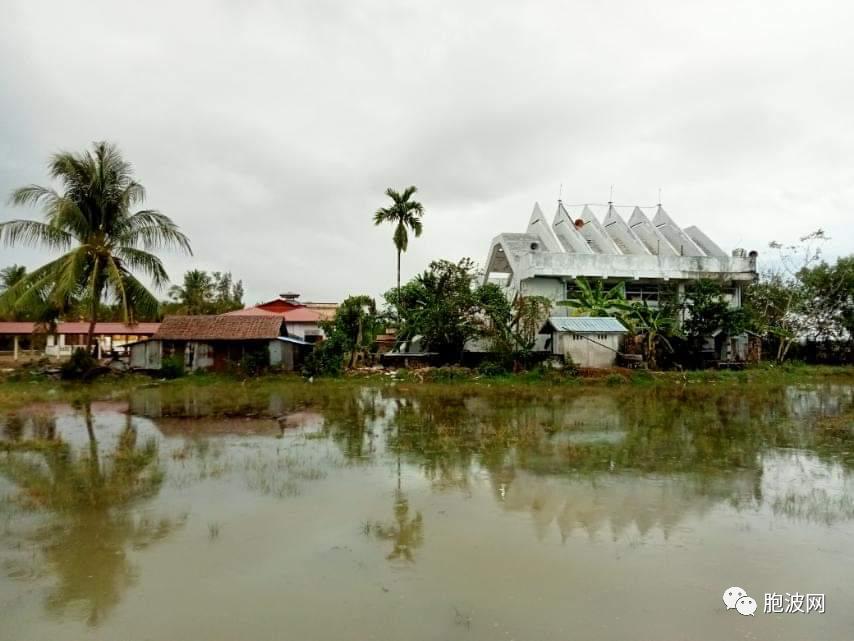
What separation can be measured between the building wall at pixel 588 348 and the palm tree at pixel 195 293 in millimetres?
30712

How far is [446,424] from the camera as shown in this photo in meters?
12.7

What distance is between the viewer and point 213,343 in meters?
24.4

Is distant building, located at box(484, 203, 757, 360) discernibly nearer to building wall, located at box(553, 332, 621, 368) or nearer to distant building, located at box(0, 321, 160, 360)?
building wall, located at box(553, 332, 621, 368)

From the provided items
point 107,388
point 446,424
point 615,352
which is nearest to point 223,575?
point 446,424

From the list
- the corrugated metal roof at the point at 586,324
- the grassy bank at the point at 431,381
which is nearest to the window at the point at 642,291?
the corrugated metal roof at the point at 586,324

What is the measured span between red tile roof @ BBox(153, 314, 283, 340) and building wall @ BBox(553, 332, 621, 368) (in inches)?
481

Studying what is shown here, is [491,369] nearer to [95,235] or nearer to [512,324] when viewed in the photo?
[512,324]

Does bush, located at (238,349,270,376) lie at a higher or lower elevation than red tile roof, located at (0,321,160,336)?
lower

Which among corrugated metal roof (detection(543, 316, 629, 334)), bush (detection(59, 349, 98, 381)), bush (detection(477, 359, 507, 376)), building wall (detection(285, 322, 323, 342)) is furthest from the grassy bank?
building wall (detection(285, 322, 323, 342))

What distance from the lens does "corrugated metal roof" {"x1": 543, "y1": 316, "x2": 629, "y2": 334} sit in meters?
23.6

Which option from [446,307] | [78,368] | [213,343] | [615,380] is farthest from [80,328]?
[615,380]

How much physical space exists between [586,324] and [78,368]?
20681 mm

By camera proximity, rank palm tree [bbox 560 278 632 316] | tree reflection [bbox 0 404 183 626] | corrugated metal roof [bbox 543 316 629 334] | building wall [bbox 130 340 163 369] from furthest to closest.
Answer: palm tree [bbox 560 278 632 316] < building wall [bbox 130 340 163 369] < corrugated metal roof [bbox 543 316 629 334] < tree reflection [bbox 0 404 183 626]

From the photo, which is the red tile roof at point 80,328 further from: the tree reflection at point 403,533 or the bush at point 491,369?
the tree reflection at point 403,533
